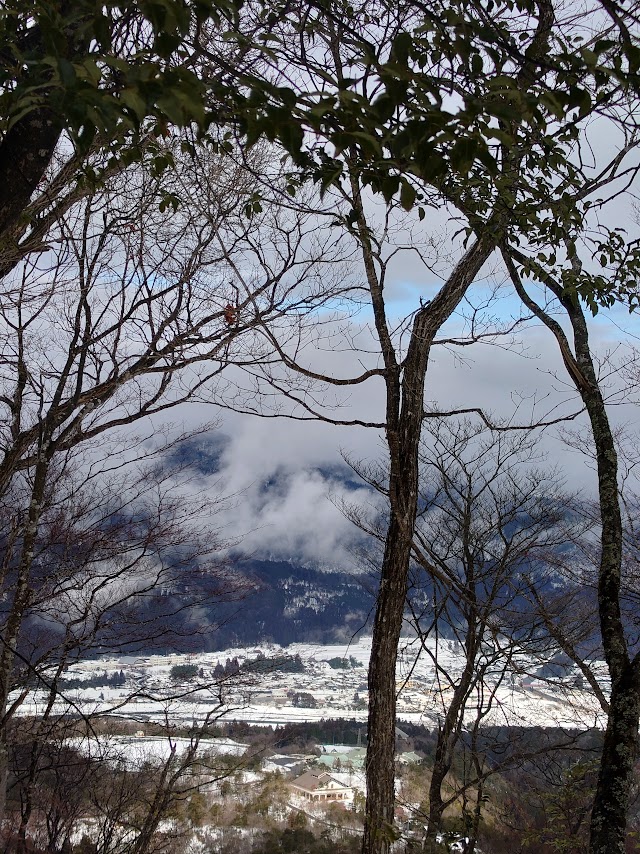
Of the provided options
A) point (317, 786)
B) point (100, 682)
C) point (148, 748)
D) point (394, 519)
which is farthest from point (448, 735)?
point (317, 786)

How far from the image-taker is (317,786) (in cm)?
1600

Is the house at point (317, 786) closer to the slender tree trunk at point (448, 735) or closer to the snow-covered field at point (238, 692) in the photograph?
the snow-covered field at point (238, 692)

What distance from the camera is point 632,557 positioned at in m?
7.74

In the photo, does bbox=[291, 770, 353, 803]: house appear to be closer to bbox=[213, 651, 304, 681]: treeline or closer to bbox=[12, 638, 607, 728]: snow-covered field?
bbox=[12, 638, 607, 728]: snow-covered field

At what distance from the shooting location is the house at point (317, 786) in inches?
631

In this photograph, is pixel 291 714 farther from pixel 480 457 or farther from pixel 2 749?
pixel 2 749

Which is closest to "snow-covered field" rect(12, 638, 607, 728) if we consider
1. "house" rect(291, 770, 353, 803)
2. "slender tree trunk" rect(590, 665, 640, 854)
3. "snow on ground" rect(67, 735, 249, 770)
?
"snow on ground" rect(67, 735, 249, 770)

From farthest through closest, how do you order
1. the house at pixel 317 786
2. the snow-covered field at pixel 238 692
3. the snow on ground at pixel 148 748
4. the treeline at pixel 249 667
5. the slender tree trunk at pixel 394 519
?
the house at pixel 317 786 → the snow on ground at pixel 148 748 → the treeline at pixel 249 667 → the snow-covered field at pixel 238 692 → the slender tree trunk at pixel 394 519

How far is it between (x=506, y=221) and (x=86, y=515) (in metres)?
4.86

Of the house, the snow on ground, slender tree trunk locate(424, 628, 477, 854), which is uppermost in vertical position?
slender tree trunk locate(424, 628, 477, 854)

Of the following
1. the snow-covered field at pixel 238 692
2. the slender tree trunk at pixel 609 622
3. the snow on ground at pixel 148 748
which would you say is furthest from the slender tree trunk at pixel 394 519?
the snow on ground at pixel 148 748

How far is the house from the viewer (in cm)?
1603

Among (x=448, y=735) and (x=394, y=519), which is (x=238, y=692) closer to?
(x=448, y=735)

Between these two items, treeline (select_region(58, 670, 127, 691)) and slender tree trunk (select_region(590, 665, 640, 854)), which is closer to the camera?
slender tree trunk (select_region(590, 665, 640, 854))
